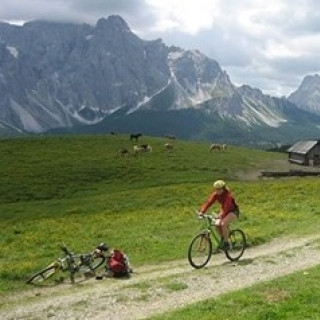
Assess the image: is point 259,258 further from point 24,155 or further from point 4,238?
point 24,155

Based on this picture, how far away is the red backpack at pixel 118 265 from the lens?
960 inches

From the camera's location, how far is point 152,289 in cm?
2069

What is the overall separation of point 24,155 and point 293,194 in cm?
6962

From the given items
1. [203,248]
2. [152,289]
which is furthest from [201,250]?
[152,289]

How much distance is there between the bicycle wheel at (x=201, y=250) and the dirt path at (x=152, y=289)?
40 centimetres

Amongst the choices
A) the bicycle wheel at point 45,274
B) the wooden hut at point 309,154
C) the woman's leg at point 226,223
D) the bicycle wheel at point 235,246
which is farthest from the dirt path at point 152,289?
the wooden hut at point 309,154

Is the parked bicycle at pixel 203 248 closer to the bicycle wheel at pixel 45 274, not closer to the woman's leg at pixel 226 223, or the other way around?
the woman's leg at pixel 226 223

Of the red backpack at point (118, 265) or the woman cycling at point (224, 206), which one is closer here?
the red backpack at point (118, 265)

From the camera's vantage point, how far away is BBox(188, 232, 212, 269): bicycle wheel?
25000 mm

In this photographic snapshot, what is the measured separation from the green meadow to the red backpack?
3.51m

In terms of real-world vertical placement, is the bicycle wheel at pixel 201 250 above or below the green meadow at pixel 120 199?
above

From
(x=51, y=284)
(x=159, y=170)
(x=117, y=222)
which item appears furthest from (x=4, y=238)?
(x=159, y=170)

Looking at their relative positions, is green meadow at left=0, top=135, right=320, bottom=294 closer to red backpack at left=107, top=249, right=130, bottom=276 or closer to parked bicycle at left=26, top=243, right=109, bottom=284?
parked bicycle at left=26, top=243, right=109, bottom=284

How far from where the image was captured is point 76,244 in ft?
114
